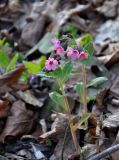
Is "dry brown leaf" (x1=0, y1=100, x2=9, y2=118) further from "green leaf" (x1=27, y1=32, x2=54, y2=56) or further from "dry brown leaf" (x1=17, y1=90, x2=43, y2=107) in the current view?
"green leaf" (x1=27, y1=32, x2=54, y2=56)

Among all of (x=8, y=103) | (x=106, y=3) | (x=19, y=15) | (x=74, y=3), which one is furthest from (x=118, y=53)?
(x=19, y=15)

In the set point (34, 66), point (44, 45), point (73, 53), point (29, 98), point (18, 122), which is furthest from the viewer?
point (44, 45)

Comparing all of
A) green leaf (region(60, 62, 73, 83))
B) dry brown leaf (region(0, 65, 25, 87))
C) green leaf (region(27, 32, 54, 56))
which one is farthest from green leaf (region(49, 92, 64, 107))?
green leaf (region(27, 32, 54, 56))

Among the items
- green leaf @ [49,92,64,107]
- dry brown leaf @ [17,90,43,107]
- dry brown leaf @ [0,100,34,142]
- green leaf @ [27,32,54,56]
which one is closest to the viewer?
green leaf @ [49,92,64,107]

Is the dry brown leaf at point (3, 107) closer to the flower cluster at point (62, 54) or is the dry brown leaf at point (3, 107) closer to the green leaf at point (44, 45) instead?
the flower cluster at point (62, 54)

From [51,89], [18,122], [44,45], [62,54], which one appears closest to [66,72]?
[62,54]

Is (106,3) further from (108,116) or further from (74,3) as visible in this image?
(108,116)

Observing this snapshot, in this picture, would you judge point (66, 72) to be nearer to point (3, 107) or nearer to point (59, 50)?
point (59, 50)
